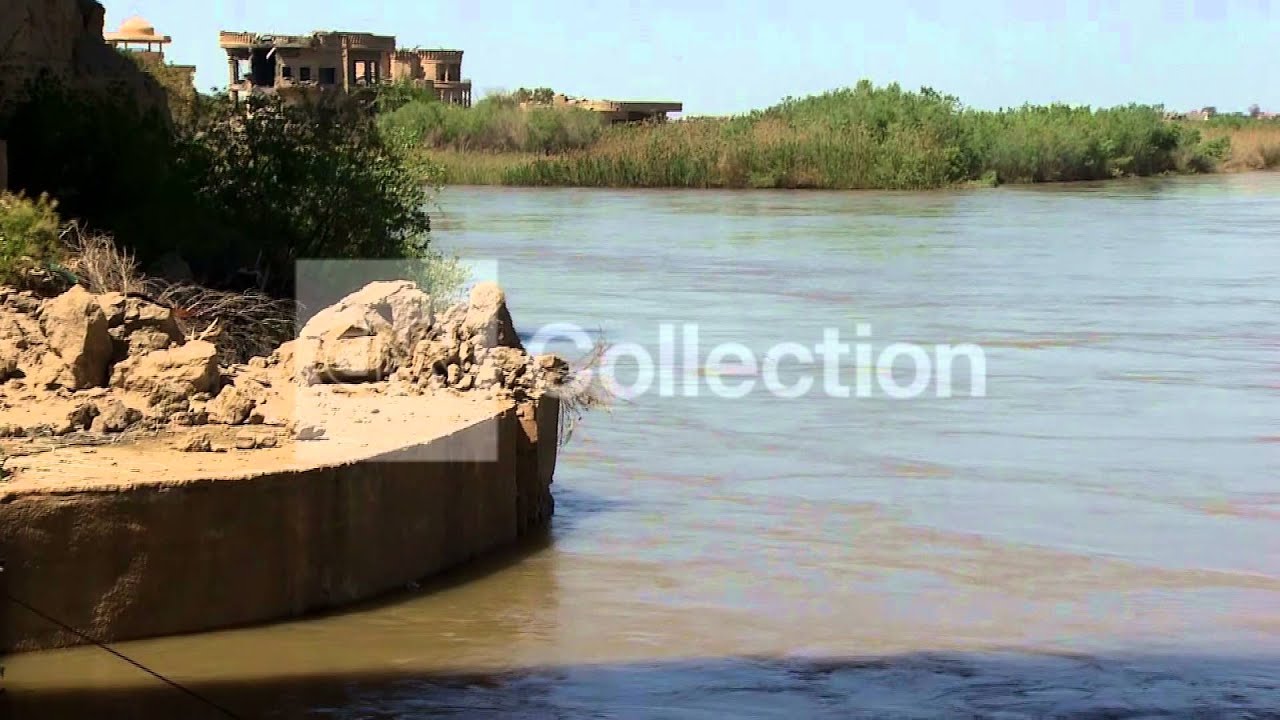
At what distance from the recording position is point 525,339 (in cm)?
2105

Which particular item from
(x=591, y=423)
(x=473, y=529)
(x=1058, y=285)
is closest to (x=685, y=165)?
(x=1058, y=285)

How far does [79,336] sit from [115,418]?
719 mm

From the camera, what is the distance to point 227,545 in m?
8.48

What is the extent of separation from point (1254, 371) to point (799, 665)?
11611mm

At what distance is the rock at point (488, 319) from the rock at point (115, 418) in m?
2.31

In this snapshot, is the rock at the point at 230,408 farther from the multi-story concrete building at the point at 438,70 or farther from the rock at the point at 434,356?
the multi-story concrete building at the point at 438,70

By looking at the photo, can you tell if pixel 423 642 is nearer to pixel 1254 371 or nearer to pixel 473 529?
pixel 473 529

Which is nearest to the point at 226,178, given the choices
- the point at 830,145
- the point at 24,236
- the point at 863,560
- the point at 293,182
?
the point at 293,182

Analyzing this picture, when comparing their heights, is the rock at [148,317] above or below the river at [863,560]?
above

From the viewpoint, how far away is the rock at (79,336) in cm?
1006

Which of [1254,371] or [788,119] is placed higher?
[788,119]

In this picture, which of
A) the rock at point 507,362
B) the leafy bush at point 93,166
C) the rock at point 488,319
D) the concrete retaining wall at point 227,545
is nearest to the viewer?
the concrete retaining wall at point 227,545

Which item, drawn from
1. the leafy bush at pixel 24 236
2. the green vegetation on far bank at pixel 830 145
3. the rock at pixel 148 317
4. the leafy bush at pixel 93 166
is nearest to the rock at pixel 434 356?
the rock at pixel 148 317

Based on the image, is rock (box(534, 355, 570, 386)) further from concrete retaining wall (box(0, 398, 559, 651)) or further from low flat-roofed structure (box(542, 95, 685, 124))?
low flat-roofed structure (box(542, 95, 685, 124))
